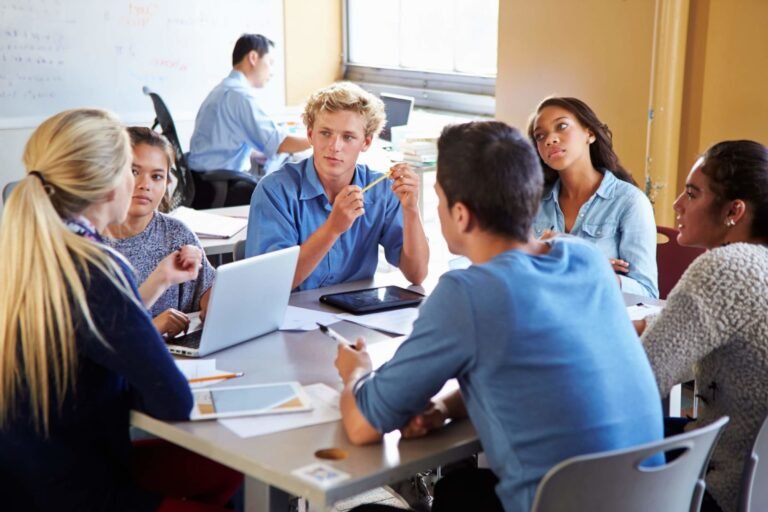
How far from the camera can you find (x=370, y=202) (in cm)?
287

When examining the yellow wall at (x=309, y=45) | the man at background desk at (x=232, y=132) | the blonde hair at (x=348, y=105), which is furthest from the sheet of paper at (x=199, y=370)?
the yellow wall at (x=309, y=45)

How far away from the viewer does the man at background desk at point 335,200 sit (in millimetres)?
2742

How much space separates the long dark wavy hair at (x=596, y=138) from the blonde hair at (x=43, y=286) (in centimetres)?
169

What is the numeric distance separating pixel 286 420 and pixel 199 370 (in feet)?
1.13

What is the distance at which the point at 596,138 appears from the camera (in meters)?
3.01

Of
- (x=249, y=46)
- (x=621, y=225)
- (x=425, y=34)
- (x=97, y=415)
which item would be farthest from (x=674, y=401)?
(x=425, y=34)

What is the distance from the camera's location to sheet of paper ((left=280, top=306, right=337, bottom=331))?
7.54ft

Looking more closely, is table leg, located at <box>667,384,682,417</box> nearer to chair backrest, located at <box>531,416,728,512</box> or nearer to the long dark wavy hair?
the long dark wavy hair

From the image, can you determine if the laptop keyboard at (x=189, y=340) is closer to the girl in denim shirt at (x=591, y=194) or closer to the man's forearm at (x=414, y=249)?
the man's forearm at (x=414, y=249)

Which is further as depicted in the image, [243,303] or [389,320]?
[389,320]

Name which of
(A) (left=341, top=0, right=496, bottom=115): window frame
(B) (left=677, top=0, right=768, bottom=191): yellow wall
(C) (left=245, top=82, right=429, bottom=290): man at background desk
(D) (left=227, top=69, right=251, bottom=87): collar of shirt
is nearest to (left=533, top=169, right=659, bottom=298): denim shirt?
(C) (left=245, top=82, right=429, bottom=290): man at background desk

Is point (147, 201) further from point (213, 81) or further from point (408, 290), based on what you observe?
point (213, 81)

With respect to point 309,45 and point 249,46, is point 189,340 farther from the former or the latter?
point 309,45

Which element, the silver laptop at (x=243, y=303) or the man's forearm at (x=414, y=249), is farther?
the man's forearm at (x=414, y=249)
